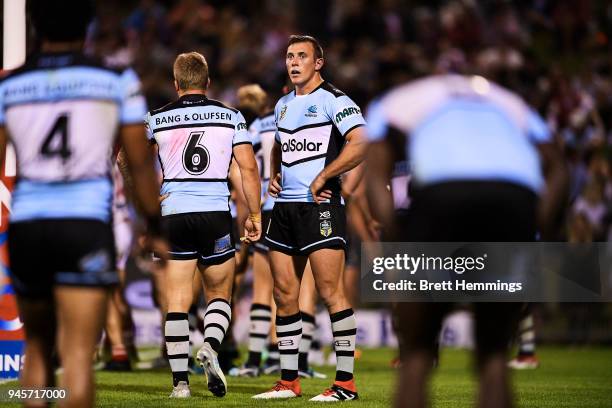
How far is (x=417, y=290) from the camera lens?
556 cm

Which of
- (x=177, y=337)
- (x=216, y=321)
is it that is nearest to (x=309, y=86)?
(x=216, y=321)

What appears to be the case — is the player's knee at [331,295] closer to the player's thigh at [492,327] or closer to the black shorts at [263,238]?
the black shorts at [263,238]

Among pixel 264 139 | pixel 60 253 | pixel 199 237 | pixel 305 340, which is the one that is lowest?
pixel 305 340

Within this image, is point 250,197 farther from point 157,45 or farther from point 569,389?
point 157,45

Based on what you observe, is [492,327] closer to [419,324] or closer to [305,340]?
[419,324]

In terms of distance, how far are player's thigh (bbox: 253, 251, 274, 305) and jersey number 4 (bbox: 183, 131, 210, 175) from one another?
283 cm

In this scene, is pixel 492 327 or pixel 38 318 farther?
pixel 38 318

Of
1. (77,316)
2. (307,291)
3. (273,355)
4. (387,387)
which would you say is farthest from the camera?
(273,355)

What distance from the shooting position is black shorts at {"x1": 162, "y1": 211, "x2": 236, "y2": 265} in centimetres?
906

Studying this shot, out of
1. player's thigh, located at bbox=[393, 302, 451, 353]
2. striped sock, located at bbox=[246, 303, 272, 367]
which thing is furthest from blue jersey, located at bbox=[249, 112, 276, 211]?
player's thigh, located at bbox=[393, 302, 451, 353]

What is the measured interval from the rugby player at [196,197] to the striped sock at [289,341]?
45 cm

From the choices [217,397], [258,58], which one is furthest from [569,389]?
[258,58]

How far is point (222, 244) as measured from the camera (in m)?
9.16

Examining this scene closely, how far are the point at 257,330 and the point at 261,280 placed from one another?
20.0 inches
